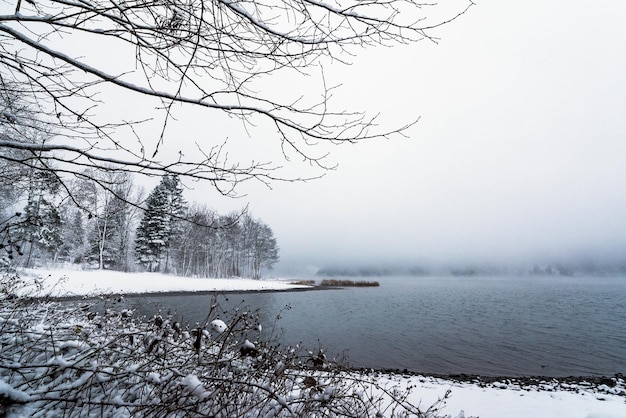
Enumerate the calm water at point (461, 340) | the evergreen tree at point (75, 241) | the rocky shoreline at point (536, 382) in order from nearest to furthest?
the rocky shoreline at point (536, 382) < the calm water at point (461, 340) < the evergreen tree at point (75, 241)

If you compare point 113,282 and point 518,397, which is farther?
point 113,282

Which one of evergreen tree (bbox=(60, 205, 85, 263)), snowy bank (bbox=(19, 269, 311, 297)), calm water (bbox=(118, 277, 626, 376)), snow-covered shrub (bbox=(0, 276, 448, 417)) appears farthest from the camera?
evergreen tree (bbox=(60, 205, 85, 263))

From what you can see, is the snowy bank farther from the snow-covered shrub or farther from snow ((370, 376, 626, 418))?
the snow-covered shrub

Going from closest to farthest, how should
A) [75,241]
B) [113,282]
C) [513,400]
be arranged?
1. [513,400]
2. [113,282]
3. [75,241]

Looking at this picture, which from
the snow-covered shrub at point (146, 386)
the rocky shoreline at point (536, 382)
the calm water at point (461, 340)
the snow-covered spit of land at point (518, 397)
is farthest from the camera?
the calm water at point (461, 340)

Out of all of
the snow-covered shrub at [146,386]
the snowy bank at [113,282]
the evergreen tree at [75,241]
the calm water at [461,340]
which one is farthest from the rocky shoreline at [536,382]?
the evergreen tree at [75,241]

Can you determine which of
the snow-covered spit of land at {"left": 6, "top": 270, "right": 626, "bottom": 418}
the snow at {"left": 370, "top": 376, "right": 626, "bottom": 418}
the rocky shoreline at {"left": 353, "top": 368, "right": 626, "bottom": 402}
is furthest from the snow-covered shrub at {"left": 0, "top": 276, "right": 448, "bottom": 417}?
the rocky shoreline at {"left": 353, "top": 368, "right": 626, "bottom": 402}

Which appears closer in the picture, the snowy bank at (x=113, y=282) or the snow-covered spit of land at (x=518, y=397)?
the snow-covered spit of land at (x=518, y=397)

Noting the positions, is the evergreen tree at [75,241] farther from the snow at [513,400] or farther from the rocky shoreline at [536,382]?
the snow at [513,400]

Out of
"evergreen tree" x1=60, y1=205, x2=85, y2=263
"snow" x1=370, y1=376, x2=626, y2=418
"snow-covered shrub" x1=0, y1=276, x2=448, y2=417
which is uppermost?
"evergreen tree" x1=60, y1=205, x2=85, y2=263

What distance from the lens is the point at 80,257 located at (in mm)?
42719

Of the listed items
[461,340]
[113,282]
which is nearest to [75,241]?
[113,282]

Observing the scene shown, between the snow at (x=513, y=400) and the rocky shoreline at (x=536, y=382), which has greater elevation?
the snow at (x=513, y=400)

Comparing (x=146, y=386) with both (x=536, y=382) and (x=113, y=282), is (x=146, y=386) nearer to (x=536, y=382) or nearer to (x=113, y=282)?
(x=536, y=382)
